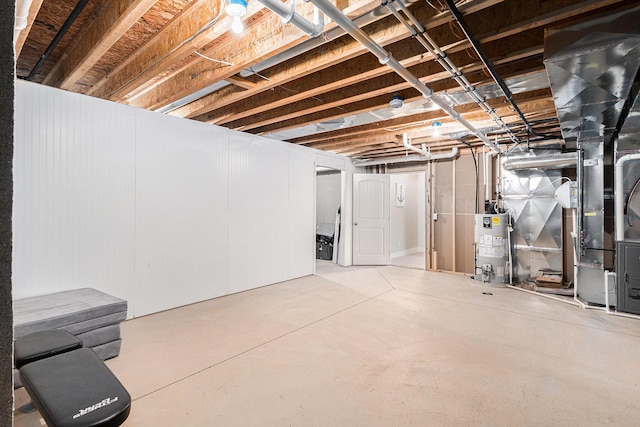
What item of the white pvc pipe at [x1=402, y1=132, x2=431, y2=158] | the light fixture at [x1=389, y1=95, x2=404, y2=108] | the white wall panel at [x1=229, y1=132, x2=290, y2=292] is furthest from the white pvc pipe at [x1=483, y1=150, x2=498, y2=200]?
the white wall panel at [x1=229, y1=132, x2=290, y2=292]

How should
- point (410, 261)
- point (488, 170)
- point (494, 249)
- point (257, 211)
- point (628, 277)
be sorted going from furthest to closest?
point (410, 261)
point (488, 170)
point (494, 249)
point (257, 211)
point (628, 277)

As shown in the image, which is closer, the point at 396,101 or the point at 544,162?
the point at 396,101

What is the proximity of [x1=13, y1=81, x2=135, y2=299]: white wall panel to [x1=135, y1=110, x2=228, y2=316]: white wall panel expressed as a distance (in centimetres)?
15

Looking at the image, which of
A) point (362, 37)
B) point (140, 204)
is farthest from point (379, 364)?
point (140, 204)

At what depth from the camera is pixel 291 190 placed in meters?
5.47

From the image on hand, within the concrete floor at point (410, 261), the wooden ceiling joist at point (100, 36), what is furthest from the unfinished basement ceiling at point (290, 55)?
the concrete floor at point (410, 261)

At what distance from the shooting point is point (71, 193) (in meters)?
Result: 3.07

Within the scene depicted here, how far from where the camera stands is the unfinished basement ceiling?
2025mm

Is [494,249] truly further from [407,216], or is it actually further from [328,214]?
[328,214]

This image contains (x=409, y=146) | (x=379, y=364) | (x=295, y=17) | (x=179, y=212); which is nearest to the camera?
(x=295, y=17)

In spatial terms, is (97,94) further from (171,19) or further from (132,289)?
(132,289)

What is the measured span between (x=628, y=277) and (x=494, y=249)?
170 cm

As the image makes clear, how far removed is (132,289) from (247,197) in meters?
1.89

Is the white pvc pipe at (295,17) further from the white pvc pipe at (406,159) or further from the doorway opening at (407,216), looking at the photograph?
the doorway opening at (407,216)
